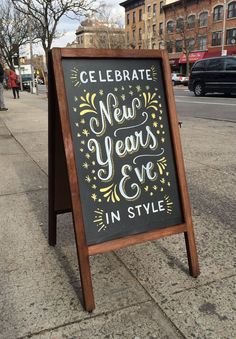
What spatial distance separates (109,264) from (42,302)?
24.7 inches

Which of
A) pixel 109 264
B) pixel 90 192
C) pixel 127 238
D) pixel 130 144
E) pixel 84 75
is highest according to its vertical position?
pixel 84 75

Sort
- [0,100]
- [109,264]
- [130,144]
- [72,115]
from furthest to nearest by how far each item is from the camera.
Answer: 1. [0,100]
2. [109,264]
3. [130,144]
4. [72,115]

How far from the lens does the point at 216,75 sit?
1814cm

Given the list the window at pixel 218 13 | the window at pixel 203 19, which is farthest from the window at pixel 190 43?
the window at pixel 218 13

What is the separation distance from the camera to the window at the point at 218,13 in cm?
4369

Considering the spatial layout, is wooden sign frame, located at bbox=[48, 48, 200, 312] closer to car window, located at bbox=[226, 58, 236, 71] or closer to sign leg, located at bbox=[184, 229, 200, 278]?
sign leg, located at bbox=[184, 229, 200, 278]

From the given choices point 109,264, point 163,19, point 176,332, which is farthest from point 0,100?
point 163,19

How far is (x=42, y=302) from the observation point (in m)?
2.36

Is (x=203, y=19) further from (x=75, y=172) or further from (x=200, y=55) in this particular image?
(x=75, y=172)

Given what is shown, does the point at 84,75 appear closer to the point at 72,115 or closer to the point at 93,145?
the point at 72,115

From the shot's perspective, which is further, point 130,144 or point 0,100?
point 0,100

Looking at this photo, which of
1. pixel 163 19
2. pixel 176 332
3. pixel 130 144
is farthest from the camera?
pixel 163 19

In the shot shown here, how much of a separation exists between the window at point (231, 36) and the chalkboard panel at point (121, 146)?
43.8 m

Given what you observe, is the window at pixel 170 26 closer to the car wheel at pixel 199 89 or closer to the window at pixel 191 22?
the window at pixel 191 22
